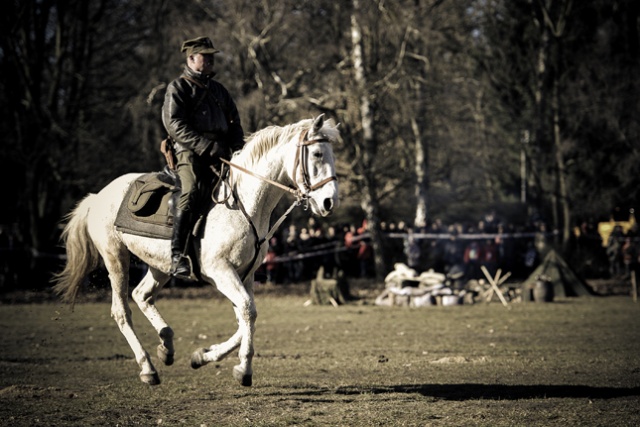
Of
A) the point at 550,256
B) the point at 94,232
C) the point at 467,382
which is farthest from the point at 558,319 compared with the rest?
the point at 94,232

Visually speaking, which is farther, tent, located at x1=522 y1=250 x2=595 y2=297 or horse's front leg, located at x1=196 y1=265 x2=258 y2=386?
tent, located at x1=522 y1=250 x2=595 y2=297

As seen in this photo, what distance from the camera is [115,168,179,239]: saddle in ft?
31.2

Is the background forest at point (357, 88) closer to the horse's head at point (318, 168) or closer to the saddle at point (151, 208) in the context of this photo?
the saddle at point (151, 208)

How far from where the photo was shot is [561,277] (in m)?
22.9

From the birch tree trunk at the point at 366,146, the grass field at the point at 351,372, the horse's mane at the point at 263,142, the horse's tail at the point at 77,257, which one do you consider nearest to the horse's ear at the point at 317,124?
the horse's mane at the point at 263,142

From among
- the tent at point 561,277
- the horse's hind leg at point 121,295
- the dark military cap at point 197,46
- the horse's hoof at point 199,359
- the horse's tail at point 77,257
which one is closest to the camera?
the horse's hoof at point 199,359

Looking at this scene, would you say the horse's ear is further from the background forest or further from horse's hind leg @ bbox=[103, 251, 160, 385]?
the background forest

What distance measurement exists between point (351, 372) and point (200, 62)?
4.26 meters

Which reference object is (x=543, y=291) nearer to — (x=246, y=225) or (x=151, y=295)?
(x=151, y=295)

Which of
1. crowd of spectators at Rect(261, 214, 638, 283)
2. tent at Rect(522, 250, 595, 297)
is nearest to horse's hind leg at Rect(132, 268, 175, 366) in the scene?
tent at Rect(522, 250, 595, 297)

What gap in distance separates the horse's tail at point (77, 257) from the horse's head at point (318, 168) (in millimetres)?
3496

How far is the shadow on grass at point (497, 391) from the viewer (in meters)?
8.83

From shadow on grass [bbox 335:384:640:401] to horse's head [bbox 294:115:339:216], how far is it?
2.19 meters

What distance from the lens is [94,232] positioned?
1064 cm
